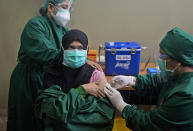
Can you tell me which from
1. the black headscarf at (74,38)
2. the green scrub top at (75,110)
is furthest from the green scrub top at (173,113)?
the black headscarf at (74,38)

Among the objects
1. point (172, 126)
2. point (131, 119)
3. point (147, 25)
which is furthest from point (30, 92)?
point (147, 25)

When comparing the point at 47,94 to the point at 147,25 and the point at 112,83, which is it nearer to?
the point at 112,83

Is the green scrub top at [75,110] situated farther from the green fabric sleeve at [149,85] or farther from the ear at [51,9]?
the ear at [51,9]

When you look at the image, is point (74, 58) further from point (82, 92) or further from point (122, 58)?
point (122, 58)

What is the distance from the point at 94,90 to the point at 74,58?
279mm

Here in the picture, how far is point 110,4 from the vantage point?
87.3 inches

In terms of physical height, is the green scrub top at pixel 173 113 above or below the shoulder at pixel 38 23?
below

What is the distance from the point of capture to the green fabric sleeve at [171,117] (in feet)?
3.10

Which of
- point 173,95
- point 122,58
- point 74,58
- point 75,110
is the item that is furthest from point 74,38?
point 173,95

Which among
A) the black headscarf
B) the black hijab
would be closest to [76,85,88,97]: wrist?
the black hijab

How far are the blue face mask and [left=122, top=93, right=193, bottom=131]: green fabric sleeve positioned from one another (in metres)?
0.57

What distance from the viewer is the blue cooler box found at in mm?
1712

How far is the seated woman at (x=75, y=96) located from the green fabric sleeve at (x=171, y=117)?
9.0 inches

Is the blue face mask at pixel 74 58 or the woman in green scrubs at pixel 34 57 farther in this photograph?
the woman in green scrubs at pixel 34 57
